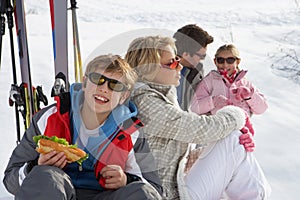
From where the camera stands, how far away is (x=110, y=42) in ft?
7.35

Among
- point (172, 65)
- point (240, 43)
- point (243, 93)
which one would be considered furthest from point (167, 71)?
point (240, 43)

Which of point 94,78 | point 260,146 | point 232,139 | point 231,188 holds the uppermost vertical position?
point 94,78

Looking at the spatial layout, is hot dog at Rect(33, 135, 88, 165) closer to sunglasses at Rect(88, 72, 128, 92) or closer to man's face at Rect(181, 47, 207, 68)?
sunglasses at Rect(88, 72, 128, 92)

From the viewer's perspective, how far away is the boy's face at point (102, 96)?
1.92m

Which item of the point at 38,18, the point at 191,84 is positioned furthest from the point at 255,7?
the point at 191,84

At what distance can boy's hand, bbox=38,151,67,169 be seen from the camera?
1767 mm

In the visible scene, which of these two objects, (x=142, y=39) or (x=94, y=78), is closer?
(x=94, y=78)

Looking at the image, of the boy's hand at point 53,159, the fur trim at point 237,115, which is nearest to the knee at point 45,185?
the boy's hand at point 53,159

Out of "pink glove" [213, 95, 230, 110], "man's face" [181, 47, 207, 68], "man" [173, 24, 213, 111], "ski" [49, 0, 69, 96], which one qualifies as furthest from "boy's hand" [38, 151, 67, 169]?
"pink glove" [213, 95, 230, 110]

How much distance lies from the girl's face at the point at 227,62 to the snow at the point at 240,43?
59 mm

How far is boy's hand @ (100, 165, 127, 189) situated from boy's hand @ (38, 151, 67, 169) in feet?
0.50

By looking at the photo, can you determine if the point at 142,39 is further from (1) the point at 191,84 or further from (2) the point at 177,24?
(2) the point at 177,24

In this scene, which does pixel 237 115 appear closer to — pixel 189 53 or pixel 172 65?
pixel 172 65

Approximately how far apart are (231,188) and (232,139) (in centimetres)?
19
